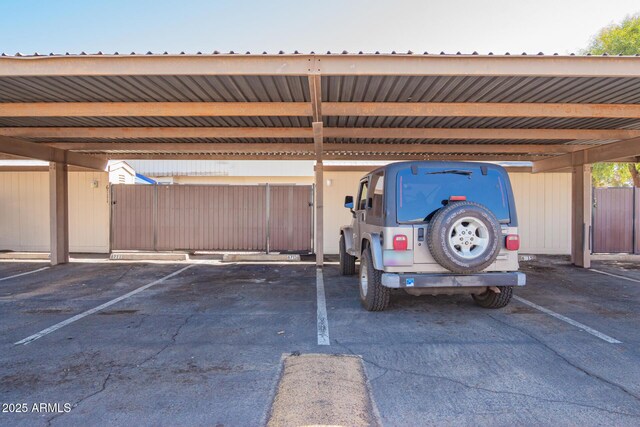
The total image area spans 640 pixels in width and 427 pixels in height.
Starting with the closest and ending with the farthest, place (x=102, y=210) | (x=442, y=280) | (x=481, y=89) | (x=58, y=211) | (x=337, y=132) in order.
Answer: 1. (x=442, y=280)
2. (x=481, y=89)
3. (x=337, y=132)
4. (x=58, y=211)
5. (x=102, y=210)

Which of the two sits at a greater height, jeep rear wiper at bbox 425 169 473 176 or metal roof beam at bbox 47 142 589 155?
metal roof beam at bbox 47 142 589 155

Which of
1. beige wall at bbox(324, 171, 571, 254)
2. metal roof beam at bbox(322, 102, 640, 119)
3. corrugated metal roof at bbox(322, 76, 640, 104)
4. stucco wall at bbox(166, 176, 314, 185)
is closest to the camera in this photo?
corrugated metal roof at bbox(322, 76, 640, 104)

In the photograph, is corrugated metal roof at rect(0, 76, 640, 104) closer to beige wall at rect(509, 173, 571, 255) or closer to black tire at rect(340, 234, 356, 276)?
black tire at rect(340, 234, 356, 276)

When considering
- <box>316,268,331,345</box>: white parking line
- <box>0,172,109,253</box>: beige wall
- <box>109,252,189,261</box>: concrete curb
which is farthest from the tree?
<box>0,172,109,253</box>: beige wall

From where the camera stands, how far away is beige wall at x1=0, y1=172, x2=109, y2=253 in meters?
12.6

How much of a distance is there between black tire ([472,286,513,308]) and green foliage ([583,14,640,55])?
17074 millimetres

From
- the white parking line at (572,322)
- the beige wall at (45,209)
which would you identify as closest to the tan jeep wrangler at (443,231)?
the white parking line at (572,322)

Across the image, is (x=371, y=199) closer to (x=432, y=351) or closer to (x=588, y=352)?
(x=432, y=351)

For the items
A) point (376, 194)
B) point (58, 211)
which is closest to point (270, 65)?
point (376, 194)

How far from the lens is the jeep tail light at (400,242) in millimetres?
4859

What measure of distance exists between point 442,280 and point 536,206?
374 inches

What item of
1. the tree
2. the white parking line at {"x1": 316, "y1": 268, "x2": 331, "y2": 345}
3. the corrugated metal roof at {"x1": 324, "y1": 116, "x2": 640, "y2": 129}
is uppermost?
the tree

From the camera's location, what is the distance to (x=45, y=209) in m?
12.6

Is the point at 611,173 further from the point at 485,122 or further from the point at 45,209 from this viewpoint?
the point at 45,209
